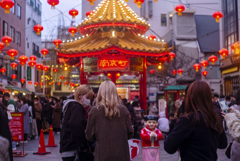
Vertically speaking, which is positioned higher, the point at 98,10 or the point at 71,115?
the point at 98,10

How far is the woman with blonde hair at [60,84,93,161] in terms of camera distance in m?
4.76

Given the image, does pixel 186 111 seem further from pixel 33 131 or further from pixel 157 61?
pixel 157 61

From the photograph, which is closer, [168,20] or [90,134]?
[90,134]

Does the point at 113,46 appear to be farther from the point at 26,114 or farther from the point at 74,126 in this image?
the point at 74,126

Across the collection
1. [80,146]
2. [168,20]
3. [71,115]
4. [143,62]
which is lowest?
[80,146]

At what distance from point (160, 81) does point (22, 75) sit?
1690 centimetres

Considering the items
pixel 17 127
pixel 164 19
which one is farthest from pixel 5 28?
pixel 164 19

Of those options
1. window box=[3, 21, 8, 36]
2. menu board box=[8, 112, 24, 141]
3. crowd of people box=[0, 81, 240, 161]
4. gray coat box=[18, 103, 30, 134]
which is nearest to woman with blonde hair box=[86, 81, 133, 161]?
crowd of people box=[0, 81, 240, 161]

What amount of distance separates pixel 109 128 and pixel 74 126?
→ 0.77 metres

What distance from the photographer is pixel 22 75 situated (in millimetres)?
36969

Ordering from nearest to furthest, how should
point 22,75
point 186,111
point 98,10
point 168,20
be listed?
point 186,111
point 98,10
point 22,75
point 168,20

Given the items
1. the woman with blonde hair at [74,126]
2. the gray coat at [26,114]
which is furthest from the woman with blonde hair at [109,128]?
the gray coat at [26,114]

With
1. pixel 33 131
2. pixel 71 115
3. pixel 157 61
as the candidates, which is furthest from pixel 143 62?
pixel 71 115

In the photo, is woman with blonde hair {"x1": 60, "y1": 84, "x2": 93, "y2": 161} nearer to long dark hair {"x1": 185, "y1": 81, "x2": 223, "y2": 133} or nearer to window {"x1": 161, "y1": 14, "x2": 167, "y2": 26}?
long dark hair {"x1": 185, "y1": 81, "x2": 223, "y2": 133}
